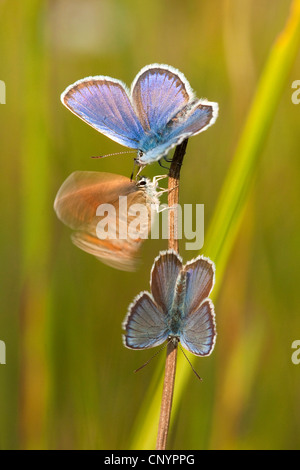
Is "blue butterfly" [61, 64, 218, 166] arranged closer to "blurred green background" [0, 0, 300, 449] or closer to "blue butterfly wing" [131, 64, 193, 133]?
"blue butterfly wing" [131, 64, 193, 133]

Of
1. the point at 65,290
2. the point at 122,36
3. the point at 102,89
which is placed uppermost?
the point at 122,36

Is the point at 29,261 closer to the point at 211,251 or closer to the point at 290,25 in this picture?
the point at 211,251

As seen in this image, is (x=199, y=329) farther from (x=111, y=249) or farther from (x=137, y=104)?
(x=137, y=104)

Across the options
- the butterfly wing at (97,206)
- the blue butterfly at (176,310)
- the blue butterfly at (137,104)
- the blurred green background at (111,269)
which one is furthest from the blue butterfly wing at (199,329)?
the blurred green background at (111,269)

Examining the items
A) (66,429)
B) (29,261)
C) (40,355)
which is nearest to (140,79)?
→ (29,261)

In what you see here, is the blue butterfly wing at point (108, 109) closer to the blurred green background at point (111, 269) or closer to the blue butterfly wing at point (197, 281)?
the blue butterfly wing at point (197, 281)

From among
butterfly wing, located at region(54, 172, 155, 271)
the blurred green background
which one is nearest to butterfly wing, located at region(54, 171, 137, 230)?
butterfly wing, located at region(54, 172, 155, 271)
